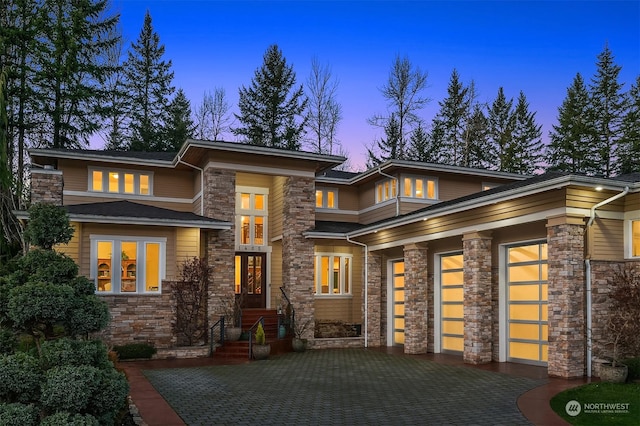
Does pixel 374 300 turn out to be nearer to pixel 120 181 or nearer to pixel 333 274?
pixel 333 274

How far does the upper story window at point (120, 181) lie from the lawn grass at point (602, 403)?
16.7 meters

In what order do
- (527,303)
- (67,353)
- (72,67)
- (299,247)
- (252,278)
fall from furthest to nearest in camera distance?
(72,67) → (252,278) → (299,247) → (527,303) → (67,353)

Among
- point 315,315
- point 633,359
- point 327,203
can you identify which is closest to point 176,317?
point 315,315

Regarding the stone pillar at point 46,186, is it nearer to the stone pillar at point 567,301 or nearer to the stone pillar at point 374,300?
the stone pillar at point 374,300

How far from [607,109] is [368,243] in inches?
1219

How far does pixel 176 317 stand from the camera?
60.2 feet

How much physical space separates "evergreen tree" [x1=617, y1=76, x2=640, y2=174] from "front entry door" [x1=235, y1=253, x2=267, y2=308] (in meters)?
30.0

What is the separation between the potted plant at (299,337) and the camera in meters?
18.9

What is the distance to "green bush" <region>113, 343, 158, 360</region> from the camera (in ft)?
54.2

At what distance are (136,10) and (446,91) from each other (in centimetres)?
2400

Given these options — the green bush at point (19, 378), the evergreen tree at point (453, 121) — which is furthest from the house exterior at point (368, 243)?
the evergreen tree at point (453, 121)

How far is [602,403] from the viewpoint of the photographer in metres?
9.90

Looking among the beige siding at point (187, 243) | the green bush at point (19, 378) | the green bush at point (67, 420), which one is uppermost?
the beige siding at point (187, 243)

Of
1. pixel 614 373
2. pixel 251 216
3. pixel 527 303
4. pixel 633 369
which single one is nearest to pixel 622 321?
pixel 633 369
